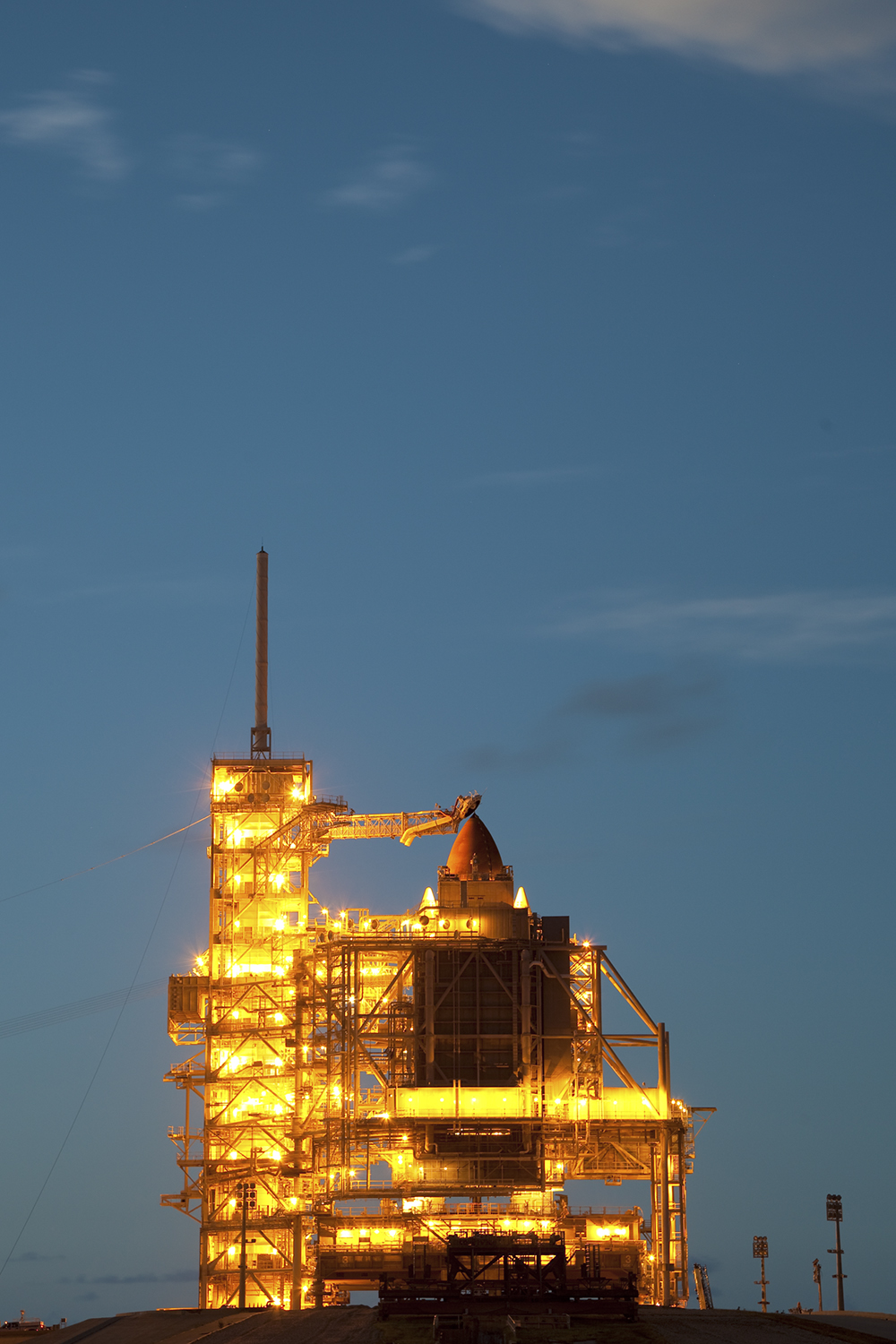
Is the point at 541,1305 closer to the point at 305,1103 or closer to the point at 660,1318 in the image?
the point at 660,1318

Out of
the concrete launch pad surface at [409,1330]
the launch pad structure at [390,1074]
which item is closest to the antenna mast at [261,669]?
the launch pad structure at [390,1074]

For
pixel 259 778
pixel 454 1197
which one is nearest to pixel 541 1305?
pixel 454 1197

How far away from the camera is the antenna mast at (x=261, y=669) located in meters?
182

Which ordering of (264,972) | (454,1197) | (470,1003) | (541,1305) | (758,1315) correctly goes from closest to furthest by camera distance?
(541,1305)
(758,1315)
(454,1197)
(470,1003)
(264,972)

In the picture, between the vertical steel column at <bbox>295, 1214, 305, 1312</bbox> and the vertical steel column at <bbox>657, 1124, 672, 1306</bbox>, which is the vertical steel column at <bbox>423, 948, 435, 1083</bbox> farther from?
the vertical steel column at <bbox>657, 1124, 672, 1306</bbox>

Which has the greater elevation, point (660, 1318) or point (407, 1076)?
point (407, 1076)

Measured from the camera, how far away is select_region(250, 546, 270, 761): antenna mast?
182 m

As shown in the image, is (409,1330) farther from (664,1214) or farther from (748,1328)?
(664,1214)

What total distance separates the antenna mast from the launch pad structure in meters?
5.52

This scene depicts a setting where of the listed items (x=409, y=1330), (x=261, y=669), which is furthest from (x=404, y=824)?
(x=409, y=1330)

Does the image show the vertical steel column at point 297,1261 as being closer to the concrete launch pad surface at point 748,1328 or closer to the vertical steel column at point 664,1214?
the vertical steel column at point 664,1214

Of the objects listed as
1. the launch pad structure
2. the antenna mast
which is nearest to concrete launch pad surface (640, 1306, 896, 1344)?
the launch pad structure

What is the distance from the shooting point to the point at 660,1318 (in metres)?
109

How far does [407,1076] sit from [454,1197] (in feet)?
38.4
